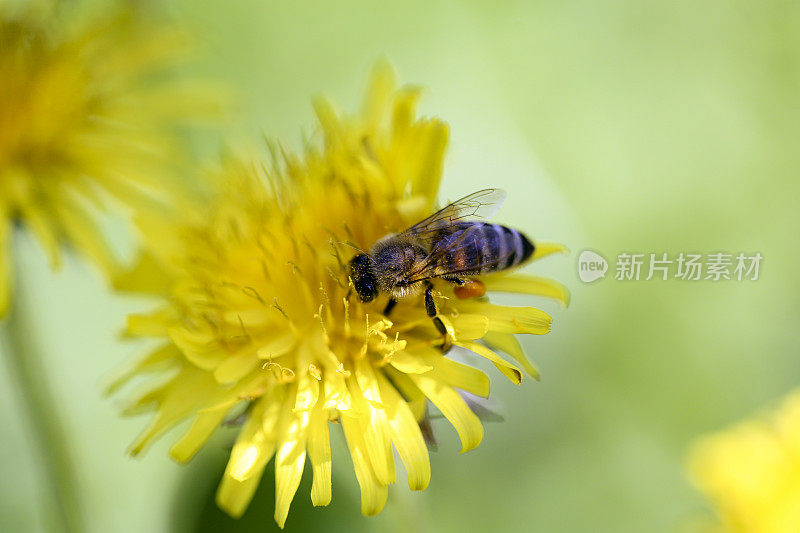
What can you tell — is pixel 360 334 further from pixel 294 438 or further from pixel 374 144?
pixel 374 144

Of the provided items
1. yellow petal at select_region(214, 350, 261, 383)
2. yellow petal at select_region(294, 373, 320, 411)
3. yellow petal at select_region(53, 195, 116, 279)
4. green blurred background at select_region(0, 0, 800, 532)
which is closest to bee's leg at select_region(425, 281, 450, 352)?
yellow petal at select_region(294, 373, 320, 411)

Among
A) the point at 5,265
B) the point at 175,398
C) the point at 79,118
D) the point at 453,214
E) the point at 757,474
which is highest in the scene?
the point at 79,118

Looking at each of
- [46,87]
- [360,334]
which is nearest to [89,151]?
[46,87]

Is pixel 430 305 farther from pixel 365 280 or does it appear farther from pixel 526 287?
pixel 526 287

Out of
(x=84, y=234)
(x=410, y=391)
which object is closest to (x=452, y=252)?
(x=410, y=391)

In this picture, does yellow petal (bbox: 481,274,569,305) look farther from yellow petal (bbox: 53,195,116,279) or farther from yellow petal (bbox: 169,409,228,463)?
yellow petal (bbox: 53,195,116,279)

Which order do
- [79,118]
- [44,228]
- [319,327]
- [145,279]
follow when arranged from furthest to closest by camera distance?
[79,118] → [44,228] → [145,279] → [319,327]
